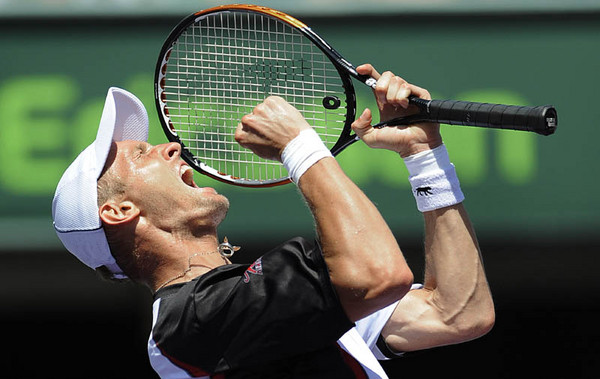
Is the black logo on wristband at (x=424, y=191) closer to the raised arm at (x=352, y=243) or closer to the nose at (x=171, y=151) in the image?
the raised arm at (x=352, y=243)

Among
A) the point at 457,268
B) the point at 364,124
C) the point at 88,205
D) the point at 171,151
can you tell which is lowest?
the point at 457,268

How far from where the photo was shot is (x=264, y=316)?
116 inches

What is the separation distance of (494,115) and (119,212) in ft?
4.25

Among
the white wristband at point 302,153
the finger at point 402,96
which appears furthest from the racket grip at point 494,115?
the white wristband at point 302,153

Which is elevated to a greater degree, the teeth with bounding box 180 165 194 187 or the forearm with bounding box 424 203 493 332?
the teeth with bounding box 180 165 194 187

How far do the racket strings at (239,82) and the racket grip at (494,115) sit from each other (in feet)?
1.30

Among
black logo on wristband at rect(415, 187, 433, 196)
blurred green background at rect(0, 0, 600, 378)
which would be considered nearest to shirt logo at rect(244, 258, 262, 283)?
black logo on wristband at rect(415, 187, 433, 196)

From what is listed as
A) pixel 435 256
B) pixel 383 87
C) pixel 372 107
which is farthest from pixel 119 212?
pixel 372 107

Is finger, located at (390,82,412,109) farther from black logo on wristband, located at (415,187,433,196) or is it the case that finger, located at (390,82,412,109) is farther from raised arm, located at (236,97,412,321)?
raised arm, located at (236,97,412,321)

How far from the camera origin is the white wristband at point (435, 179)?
3.44 metres

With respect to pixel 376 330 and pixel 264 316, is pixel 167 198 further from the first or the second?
pixel 376 330

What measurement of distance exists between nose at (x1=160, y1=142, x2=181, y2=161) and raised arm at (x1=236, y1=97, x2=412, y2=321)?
749 millimetres

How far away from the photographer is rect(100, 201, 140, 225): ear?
3.45 m

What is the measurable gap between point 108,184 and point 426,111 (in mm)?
1126
